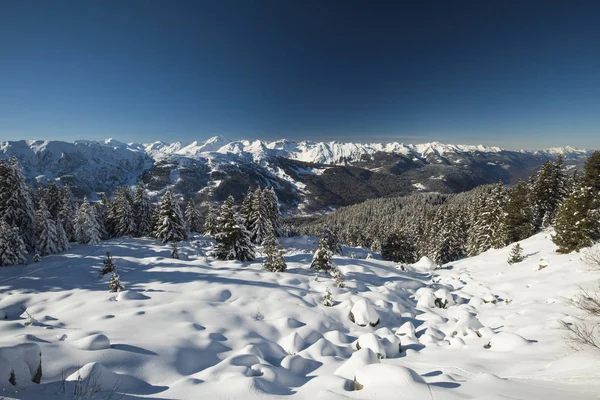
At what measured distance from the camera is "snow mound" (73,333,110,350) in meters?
6.87

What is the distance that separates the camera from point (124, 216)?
40250 millimetres

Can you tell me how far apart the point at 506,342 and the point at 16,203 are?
43.4 metres

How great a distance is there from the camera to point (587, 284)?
1369 centimetres

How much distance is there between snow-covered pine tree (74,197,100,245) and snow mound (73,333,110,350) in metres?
34.2

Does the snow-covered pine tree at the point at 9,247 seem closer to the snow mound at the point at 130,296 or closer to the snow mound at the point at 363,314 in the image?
the snow mound at the point at 130,296

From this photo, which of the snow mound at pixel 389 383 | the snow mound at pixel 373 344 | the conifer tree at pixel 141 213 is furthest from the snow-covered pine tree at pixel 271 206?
the snow mound at pixel 389 383

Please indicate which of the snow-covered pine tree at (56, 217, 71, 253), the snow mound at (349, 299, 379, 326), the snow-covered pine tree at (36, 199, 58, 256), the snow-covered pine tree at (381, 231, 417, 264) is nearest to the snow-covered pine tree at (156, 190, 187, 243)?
the snow-covered pine tree at (56, 217, 71, 253)

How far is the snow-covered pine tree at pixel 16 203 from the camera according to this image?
88.8ft

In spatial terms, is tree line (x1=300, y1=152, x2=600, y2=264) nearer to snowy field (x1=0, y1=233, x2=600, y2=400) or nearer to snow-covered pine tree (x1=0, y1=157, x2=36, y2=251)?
snowy field (x1=0, y1=233, x2=600, y2=400)

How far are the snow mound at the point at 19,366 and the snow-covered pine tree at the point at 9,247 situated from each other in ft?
83.6

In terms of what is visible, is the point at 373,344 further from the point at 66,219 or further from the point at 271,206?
the point at 66,219

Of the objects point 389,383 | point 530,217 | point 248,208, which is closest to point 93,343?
point 389,383

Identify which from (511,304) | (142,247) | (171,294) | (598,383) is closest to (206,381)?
(171,294)

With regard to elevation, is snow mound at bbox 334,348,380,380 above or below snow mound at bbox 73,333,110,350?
below
